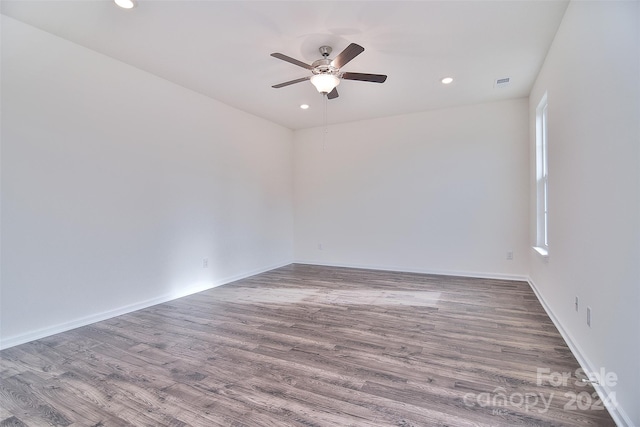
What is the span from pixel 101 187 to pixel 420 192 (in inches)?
169

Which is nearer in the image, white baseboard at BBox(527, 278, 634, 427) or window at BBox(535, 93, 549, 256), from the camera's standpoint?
white baseboard at BBox(527, 278, 634, 427)

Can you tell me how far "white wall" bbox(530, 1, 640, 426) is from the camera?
4.60 ft

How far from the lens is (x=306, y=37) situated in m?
2.72

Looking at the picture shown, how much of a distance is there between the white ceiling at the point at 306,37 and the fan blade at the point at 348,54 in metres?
0.25

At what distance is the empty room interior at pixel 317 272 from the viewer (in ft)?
5.62

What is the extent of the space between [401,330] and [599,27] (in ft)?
8.20

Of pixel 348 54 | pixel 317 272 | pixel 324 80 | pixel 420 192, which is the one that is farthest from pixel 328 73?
pixel 317 272

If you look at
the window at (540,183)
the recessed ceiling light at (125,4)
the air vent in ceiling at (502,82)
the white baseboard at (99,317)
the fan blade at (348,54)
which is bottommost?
the white baseboard at (99,317)

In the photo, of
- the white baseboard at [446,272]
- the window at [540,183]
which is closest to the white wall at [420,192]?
the white baseboard at [446,272]

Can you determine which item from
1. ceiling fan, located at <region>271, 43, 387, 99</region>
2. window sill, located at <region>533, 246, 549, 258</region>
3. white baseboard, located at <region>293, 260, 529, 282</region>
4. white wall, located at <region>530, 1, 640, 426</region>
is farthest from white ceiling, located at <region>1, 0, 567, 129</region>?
white baseboard, located at <region>293, 260, 529, 282</region>

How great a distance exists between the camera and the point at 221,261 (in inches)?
177

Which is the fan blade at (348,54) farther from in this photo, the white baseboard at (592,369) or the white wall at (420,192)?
the white wall at (420,192)

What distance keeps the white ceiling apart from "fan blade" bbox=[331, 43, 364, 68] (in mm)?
247

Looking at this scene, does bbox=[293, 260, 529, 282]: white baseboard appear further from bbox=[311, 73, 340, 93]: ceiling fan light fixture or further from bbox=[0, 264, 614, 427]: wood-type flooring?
bbox=[311, 73, 340, 93]: ceiling fan light fixture
